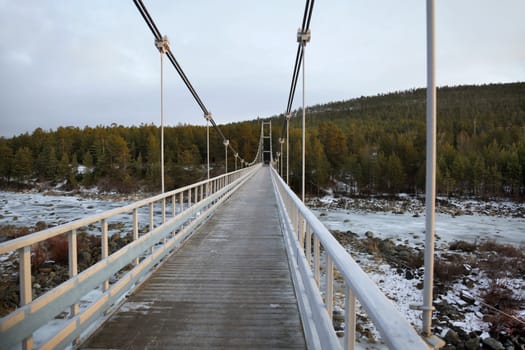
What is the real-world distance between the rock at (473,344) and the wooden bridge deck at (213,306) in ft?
17.0

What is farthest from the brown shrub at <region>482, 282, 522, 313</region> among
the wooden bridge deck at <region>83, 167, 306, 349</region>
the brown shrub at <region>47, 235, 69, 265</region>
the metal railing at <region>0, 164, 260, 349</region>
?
the brown shrub at <region>47, 235, 69, 265</region>

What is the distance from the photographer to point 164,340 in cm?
252

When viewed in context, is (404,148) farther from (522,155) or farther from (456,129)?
(456,129)

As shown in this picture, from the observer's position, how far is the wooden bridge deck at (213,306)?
8.25 ft

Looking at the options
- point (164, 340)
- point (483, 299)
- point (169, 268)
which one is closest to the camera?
point (164, 340)

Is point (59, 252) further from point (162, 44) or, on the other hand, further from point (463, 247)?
point (463, 247)

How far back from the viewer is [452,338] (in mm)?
7574

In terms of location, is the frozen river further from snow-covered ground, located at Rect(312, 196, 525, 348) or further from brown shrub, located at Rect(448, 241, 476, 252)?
brown shrub, located at Rect(448, 241, 476, 252)

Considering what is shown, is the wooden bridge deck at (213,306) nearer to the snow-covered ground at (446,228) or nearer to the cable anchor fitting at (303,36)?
the cable anchor fitting at (303,36)

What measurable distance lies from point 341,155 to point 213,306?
2485 inches

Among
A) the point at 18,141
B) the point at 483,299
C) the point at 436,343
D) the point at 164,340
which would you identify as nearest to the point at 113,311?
the point at 164,340

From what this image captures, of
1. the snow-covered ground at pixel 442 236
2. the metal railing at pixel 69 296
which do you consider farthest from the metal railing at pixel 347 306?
the snow-covered ground at pixel 442 236

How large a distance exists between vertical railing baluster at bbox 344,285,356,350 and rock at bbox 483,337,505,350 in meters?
8.27

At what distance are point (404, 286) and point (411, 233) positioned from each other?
12291 millimetres
